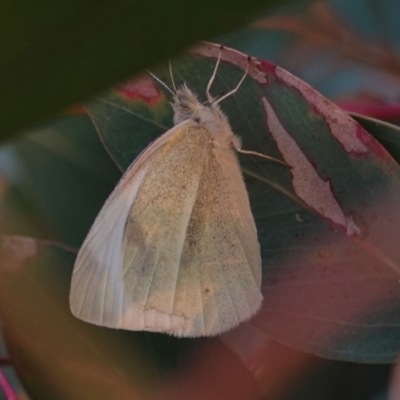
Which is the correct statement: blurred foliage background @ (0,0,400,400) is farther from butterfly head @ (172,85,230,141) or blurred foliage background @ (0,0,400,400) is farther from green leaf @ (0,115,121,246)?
butterfly head @ (172,85,230,141)

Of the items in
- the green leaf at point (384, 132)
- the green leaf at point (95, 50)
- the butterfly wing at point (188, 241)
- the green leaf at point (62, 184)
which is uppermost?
the green leaf at point (95, 50)

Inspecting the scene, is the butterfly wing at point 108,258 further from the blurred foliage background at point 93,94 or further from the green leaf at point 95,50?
the green leaf at point 95,50

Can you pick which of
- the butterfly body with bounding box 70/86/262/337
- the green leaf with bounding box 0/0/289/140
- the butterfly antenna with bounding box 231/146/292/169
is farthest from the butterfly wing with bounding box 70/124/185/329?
the green leaf with bounding box 0/0/289/140

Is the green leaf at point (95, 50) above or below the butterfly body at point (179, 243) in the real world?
above

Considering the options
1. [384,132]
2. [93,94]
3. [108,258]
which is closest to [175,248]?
[108,258]

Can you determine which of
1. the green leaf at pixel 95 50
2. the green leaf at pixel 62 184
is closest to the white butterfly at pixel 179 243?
the green leaf at pixel 62 184

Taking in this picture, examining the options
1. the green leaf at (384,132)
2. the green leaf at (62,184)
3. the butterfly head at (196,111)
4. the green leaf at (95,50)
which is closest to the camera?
the green leaf at (95,50)

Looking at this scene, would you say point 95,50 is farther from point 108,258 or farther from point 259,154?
point 108,258
